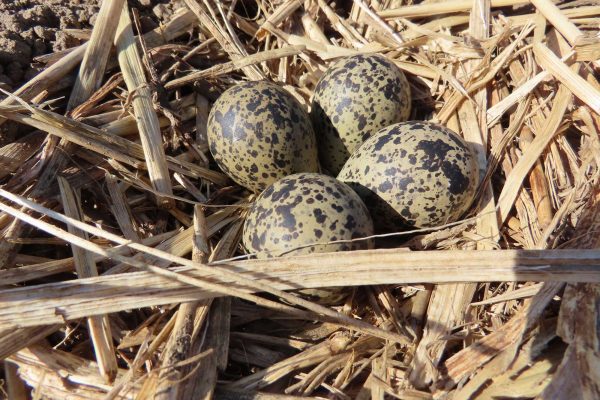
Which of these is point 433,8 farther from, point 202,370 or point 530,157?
point 202,370

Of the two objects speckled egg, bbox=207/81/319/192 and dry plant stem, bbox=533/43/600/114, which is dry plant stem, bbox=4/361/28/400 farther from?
dry plant stem, bbox=533/43/600/114

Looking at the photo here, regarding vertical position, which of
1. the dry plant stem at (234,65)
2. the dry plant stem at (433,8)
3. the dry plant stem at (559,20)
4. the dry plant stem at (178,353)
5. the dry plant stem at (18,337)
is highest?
the dry plant stem at (433,8)

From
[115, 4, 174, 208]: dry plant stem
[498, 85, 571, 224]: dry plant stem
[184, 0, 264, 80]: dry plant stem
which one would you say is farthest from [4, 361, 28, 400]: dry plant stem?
[498, 85, 571, 224]: dry plant stem

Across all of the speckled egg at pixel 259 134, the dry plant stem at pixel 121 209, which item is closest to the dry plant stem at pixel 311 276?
the dry plant stem at pixel 121 209

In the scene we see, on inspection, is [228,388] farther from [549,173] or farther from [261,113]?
[549,173]

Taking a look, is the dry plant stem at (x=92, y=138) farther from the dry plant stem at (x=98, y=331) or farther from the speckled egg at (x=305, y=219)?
the speckled egg at (x=305, y=219)

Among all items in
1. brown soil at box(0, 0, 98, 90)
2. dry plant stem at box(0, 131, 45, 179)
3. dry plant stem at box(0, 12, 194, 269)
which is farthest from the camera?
brown soil at box(0, 0, 98, 90)
